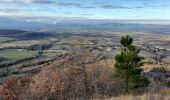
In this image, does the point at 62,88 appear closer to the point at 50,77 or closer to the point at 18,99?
the point at 50,77

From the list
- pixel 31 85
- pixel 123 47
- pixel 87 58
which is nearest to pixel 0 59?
pixel 123 47

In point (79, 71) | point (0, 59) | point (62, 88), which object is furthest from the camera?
point (0, 59)

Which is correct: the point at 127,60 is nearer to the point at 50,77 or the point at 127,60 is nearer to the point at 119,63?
the point at 119,63

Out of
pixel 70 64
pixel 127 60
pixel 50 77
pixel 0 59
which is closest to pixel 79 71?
pixel 70 64

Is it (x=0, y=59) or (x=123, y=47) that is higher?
(x=123, y=47)

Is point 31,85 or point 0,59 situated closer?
point 31,85

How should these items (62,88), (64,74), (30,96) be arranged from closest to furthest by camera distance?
(30,96) → (62,88) → (64,74)
